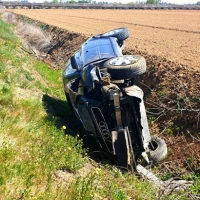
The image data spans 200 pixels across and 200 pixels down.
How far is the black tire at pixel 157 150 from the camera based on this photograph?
20.5 ft

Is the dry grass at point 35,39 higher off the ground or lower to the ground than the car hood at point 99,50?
lower

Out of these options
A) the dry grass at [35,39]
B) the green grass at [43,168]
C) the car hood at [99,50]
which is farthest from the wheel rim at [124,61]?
the dry grass at [35,39]

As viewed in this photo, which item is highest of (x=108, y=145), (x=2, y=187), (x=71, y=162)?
(x=2, y=187)

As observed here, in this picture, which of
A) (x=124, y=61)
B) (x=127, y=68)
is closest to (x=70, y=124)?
A: (x=124, y=61)

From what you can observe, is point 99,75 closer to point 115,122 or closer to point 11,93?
point 115,122

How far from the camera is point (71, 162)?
4723mm

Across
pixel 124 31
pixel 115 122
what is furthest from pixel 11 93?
pixel 124 31

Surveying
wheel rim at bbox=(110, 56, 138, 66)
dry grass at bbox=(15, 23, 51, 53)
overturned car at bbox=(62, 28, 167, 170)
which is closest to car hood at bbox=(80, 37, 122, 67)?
overturned car at bbox=(62, 28, 167, 170)

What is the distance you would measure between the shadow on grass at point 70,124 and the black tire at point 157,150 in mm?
674

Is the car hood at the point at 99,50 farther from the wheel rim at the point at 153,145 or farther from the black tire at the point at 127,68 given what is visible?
the wheel rim at the point at 153,145

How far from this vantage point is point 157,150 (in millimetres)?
6383

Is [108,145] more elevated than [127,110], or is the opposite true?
[127,110]

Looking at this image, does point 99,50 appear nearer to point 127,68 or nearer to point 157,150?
point 127,68

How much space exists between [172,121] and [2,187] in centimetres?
512
